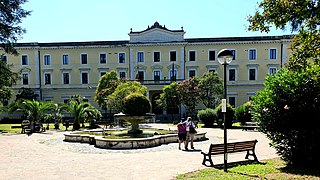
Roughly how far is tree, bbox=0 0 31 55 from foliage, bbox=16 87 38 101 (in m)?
12.3

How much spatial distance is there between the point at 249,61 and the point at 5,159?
38.7 m

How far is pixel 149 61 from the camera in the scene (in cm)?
4556

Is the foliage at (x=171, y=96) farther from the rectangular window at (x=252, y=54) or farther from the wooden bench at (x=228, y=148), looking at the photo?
the wooden bench at (x=228, y=148)

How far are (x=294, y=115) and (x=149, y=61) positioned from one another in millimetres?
37021

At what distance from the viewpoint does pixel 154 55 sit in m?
45.4

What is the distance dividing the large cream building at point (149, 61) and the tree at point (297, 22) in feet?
115

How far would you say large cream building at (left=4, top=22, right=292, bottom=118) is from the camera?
146 feet

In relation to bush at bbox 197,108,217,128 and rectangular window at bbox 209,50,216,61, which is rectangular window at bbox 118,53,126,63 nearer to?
rectangular window at bbox 209,50,216,61

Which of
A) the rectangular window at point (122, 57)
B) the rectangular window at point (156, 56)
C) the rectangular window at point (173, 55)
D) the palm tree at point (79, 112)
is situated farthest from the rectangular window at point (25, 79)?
the rectangular window at point (173, 55)

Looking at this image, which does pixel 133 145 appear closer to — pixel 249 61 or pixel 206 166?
pixel 206 166

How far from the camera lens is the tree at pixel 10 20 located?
31.5 meters

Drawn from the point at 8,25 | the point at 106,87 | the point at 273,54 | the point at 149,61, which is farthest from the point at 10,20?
the point at 273,54

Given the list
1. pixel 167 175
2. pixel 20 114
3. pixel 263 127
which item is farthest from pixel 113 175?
pixel 20 114

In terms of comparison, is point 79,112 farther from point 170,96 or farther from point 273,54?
point 273,54
